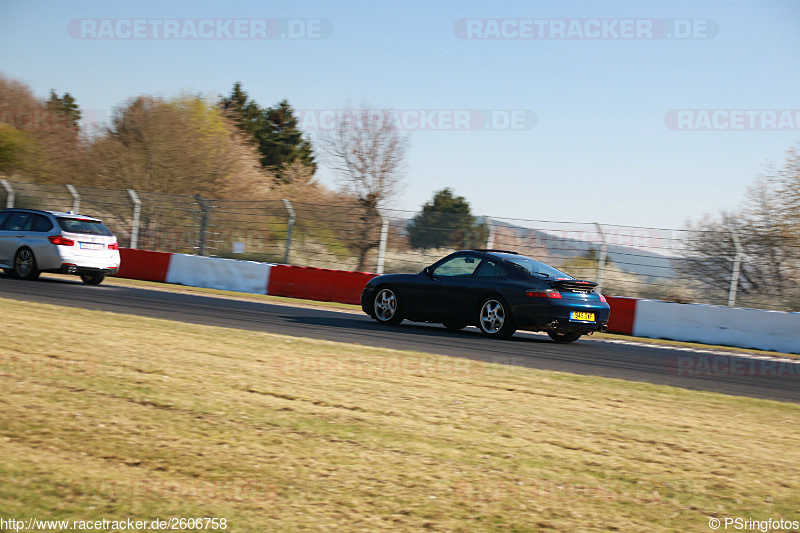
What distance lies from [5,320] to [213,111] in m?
37.1

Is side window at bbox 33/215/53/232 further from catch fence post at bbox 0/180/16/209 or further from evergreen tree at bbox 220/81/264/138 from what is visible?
evergreen tree at bbox 220/81/264/138

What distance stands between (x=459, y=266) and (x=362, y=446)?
26.7 feet

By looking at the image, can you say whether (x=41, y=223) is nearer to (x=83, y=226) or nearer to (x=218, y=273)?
(x=83, y=226)

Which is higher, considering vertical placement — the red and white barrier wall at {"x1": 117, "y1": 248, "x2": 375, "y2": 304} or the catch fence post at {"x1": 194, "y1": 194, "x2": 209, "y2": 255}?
the catch fence post at {"x1": 194, "y1": 194, "x2": 209, "y2": 255}

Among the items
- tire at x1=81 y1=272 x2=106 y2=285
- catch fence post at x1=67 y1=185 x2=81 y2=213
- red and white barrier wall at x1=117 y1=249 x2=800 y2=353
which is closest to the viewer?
red and white barrier wall at x1=117 y1=249 x2=800 y2=353

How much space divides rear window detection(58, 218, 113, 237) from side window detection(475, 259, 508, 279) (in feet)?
29.7

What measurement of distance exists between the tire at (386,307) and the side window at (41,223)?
7815 millimetres

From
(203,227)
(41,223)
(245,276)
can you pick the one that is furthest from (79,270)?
(203,227)

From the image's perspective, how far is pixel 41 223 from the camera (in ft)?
53.7

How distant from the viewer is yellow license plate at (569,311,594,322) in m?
11.2

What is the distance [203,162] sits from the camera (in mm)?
36250

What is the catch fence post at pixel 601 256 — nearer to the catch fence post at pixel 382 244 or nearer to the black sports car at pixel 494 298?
the black sports car at pixel 494 298

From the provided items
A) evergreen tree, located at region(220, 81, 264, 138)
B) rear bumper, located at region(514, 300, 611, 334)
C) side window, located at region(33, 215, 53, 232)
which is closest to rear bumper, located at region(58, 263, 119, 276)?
side window, located at region(33, 215, 53, 232)

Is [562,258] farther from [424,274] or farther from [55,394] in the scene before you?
[55,394]
